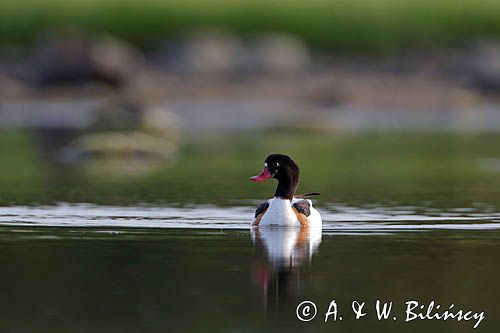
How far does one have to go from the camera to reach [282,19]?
63.0 metres

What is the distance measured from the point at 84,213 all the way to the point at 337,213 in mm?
2770

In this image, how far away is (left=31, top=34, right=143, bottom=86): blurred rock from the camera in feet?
171

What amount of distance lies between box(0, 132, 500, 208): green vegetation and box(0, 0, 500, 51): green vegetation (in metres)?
23.5

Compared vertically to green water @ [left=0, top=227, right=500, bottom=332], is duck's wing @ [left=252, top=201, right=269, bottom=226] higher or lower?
higher

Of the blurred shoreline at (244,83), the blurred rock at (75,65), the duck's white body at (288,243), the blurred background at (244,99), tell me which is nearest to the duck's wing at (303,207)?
the duck's white body at (288,243)

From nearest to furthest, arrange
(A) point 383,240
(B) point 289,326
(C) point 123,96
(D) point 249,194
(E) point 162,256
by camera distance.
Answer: (B) point 289,326 < (E) point 162,256 < (A) point 383,240 < (D) point 249,194 < (C) point 123,96

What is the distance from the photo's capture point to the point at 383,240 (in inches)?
648

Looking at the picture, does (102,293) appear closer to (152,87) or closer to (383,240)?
(383,240)

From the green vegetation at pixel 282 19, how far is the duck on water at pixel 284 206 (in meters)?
41.3

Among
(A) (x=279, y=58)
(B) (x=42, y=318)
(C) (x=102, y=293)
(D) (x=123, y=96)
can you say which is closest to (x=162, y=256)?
(C) (x=102, y=293)

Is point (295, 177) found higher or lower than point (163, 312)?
higher

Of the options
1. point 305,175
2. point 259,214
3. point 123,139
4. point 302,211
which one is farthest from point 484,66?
point 302,211

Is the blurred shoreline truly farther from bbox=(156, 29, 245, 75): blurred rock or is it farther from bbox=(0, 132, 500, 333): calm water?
bbox=(0, 132, 500, 333): calm water

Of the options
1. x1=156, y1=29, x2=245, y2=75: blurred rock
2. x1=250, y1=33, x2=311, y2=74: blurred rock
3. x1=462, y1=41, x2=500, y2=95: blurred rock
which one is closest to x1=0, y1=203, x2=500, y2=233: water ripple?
x1=462, y1=41, x2=500, y2=95: blurred rock
